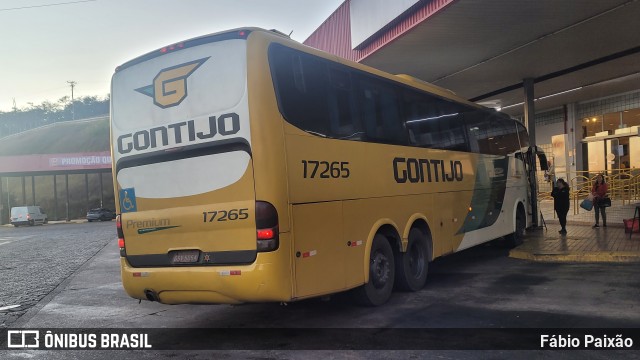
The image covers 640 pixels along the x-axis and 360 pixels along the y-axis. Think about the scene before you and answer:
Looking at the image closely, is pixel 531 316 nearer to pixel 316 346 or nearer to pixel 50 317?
pixel 316 346

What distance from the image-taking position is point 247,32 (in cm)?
577

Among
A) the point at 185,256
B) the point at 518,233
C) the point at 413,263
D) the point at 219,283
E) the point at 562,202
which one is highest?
the point at 185,256

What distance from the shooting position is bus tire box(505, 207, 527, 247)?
43.6 feet

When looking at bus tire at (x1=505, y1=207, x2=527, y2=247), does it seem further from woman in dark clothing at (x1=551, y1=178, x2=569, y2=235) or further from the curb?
the curb

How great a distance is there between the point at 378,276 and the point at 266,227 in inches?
99.2

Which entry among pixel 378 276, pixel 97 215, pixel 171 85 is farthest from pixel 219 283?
pixel 97 215

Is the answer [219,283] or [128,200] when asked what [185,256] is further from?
[128,200]

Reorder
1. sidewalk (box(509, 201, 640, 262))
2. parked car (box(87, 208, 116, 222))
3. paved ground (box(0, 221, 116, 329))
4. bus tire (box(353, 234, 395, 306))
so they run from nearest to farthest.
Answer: bus tire (box(353, 234, 395, 306)), paved ground (box(0, 221, 116, 329)), sidewalk (box(509, 201, 640, 262)), parked car (box(87, 208, 116, 222))

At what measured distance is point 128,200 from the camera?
6.60 meters

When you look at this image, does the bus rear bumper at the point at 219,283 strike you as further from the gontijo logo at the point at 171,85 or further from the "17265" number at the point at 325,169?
the gontijo logo at the point at 171,85

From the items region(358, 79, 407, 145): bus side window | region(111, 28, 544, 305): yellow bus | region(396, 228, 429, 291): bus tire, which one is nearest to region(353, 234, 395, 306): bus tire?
region(111, 28, 544, 305): yellow bus

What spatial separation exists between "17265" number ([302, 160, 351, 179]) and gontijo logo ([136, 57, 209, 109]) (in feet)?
5.58

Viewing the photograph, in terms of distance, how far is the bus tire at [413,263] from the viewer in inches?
314

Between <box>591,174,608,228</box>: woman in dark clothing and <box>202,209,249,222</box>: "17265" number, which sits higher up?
<box>202,209,249,222</box>: "17265" number
